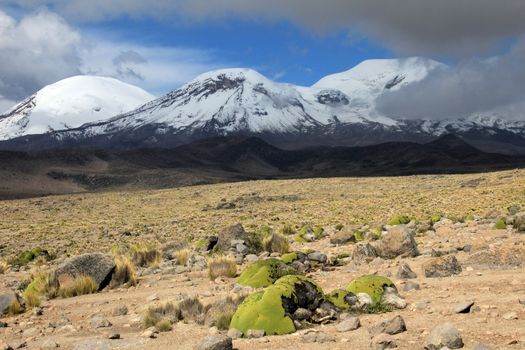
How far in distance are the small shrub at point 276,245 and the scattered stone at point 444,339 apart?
1217 cm

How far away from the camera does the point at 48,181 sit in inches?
5044

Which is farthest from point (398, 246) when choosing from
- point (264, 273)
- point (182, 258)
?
point (182, 258)

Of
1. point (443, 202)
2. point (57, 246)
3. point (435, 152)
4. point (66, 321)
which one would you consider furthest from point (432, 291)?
point (435, 152)

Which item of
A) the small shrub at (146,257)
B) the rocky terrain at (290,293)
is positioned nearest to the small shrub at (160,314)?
the rocky terrain at (290,293)

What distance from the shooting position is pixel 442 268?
12422mm

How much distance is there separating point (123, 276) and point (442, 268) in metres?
8.82

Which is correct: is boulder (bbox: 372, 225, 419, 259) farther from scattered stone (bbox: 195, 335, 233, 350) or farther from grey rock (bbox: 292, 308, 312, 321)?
scattered stone (bbox: 195, 335, 233, 350)

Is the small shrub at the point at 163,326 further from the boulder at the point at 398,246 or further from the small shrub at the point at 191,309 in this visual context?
the boulder at the point at 398,246

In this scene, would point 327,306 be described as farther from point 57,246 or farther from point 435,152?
point 435,152

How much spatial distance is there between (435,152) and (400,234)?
18408cm

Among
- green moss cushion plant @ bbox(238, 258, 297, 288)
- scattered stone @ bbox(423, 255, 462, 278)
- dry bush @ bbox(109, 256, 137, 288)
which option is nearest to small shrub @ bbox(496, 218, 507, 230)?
scattered stone @ bbox(423, 255, 462, 278)

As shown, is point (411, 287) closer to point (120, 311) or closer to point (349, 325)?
point (349, 325)

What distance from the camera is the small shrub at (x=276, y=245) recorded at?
19781 mm

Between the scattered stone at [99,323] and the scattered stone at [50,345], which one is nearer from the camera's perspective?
the scattered stone at [50,345]
